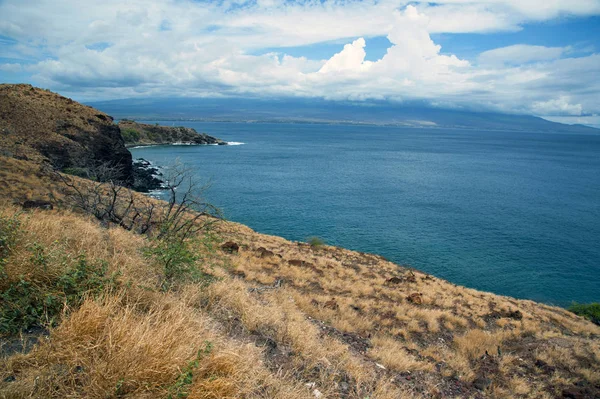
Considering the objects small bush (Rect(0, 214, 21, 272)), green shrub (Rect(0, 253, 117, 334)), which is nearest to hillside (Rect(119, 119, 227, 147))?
small bush (Rect(0, 214, 21, 272))

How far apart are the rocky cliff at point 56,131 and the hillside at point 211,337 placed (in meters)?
33.6

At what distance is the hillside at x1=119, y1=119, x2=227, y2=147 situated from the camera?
11012 centimetres

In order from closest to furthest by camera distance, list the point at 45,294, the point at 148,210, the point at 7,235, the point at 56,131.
→ the point at 45,294 → the point at 7,235 → the point at 148,210 → the point at 56,131

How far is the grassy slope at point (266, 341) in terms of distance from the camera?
3.37m

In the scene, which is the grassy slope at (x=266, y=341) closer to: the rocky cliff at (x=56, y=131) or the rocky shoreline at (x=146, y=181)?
the rocky cliff at (x=56, y=131)

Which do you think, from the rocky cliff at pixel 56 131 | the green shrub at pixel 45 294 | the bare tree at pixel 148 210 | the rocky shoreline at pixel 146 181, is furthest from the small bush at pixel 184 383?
the rocky shoreline at pixel 146 181

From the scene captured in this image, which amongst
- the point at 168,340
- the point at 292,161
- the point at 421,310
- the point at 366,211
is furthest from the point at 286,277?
the point at 292,161

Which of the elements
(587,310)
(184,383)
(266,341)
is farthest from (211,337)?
(587,310)

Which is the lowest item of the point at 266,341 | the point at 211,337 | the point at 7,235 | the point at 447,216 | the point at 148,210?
the point at 447,216

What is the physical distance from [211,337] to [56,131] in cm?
5316

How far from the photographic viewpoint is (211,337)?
4.50 meters

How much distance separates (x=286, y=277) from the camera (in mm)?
14977

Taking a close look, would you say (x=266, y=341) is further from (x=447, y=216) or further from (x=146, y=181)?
(x=146, y=181)

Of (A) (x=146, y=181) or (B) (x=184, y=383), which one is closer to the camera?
(B) (x=184, y=383)
